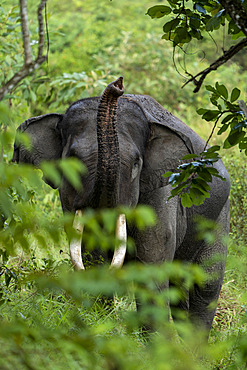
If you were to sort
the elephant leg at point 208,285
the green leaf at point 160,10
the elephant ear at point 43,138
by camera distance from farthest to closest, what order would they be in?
1. the elephant leg at point 208,285
2. the elephant ear at point 43,138
3. the green leaf at point 160,10

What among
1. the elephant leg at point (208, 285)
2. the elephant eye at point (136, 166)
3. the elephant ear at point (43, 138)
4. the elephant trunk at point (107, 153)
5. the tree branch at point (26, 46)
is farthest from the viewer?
the elephant leg at point (208, 285)

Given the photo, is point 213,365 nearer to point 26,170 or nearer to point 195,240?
point 195,240

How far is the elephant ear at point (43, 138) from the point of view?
14.7 feet

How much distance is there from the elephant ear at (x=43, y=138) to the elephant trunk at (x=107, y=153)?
35.3 inches

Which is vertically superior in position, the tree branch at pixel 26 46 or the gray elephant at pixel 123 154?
the tree branch at pixel 26 46

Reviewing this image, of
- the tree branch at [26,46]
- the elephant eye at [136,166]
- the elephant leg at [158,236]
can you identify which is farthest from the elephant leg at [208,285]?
the tree branch at [26,46]

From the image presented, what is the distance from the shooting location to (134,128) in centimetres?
420

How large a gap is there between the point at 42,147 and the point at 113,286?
9.77 ft

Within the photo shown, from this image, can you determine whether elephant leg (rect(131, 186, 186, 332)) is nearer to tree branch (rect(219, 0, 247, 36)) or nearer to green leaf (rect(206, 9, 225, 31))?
green leaf (rect(206, 9, 225, 31))

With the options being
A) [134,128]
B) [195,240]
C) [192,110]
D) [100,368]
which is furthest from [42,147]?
[192,110]

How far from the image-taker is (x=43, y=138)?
4.48 metres

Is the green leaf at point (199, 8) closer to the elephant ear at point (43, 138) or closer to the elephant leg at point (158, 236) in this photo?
the elephant leg at point (158, 236)

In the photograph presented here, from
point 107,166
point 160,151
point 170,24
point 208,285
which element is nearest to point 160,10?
point 170,24

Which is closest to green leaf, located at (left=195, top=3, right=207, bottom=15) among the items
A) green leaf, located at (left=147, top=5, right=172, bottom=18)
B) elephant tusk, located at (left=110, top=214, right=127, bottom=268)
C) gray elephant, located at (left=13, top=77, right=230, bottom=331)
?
green leaf, located at (left=147, top=5, right=172, bottom=18)
